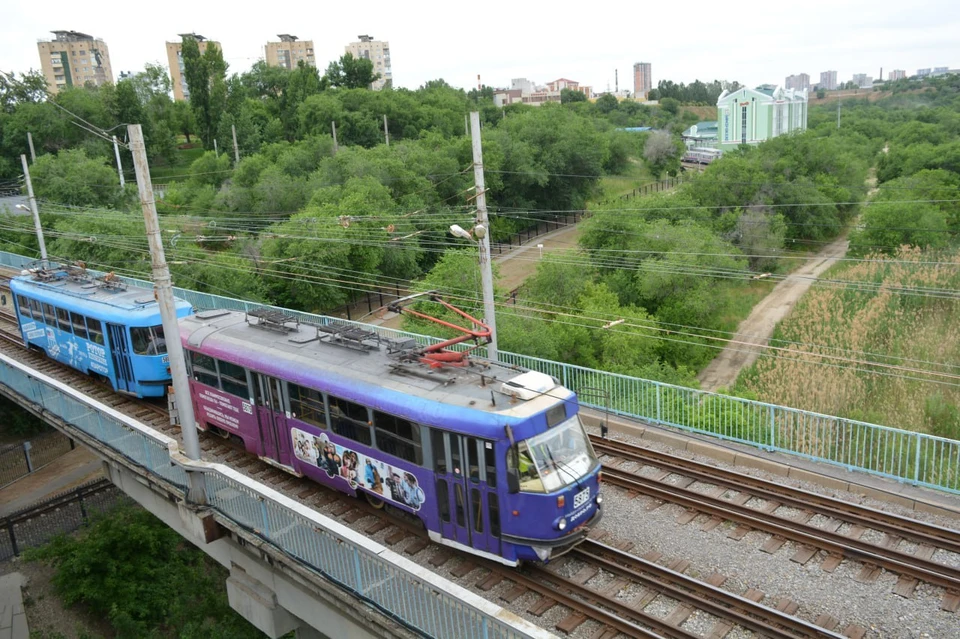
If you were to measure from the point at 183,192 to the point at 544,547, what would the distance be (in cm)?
5058

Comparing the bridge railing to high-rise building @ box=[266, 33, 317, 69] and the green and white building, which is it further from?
high-rise building @ box=[266, 33, 317, 69]

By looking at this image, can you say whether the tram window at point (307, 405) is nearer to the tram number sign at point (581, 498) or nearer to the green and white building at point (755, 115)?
the tram number sign at point (581, 498)

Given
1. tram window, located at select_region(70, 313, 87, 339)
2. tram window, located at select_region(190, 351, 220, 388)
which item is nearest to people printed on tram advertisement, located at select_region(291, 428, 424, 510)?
tram window, located at select_region(190, 351, 220, 388)

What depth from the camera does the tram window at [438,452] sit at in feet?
32.9

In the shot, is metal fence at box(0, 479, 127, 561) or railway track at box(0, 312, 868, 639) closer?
railway track at box(0, 312, 868, 639)

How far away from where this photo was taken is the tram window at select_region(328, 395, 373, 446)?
11227 millimetres

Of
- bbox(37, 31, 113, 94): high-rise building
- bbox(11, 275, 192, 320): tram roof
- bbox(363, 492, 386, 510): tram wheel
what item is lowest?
bbox(363, 492, 386, 510): tram wheel

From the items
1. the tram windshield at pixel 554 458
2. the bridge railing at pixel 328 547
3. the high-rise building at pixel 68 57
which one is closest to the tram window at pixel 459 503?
the tram windshield at pixel 554 458

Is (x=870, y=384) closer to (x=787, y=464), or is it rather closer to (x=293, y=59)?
(x=787, y=464)

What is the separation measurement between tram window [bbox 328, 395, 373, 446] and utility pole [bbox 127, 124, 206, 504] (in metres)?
2.49

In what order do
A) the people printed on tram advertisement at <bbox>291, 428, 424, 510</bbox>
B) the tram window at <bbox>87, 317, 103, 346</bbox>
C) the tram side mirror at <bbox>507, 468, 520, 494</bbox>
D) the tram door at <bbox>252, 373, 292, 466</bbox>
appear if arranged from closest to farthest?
the tram side mirror at <bbox>507, 468, 520, 494</bbox>, the people printed on tram advertisement at <bbox>291, 428, 424, 510</bbox>, the tram door at <bbox>252, 373, 292, 466</bbox>, the tram window at <bbox>87, 317, 103, 346</bbox>

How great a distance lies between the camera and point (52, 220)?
1759 inches

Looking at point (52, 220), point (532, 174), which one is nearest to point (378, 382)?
point (52, 220)

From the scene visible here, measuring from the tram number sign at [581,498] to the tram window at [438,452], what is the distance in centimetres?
182
